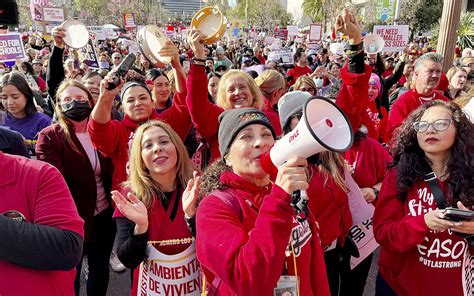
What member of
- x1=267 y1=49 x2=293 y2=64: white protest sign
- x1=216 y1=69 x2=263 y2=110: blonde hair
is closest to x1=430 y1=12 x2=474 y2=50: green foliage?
x1=267 y1=49 x2=293 y2=64: white protest sign

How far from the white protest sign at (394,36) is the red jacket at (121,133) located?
6880 mm

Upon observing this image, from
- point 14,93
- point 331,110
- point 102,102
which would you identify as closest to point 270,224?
point 331,110

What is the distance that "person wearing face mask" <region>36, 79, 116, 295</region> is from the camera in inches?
118

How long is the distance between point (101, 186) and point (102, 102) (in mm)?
795

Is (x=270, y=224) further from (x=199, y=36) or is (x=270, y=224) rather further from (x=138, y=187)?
(x=199, y=36)

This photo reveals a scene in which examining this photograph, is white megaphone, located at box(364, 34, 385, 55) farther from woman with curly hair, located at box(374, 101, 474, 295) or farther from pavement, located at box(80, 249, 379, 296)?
woman with curly hair, located at box(374, 101, 474, 295)

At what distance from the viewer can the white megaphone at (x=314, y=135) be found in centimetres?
129

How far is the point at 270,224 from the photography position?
1.35 metres

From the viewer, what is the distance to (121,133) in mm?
3189

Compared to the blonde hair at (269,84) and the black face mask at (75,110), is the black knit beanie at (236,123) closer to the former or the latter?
the black face mask at (75,110)

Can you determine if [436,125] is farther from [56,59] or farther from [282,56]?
[282,56]

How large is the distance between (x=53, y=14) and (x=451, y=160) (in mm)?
13270

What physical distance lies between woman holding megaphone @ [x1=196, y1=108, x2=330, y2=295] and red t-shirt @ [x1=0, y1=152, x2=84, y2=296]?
52 centimetres

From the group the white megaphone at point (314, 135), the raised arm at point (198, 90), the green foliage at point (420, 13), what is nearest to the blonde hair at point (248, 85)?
the raised arm at point (198, 90)
